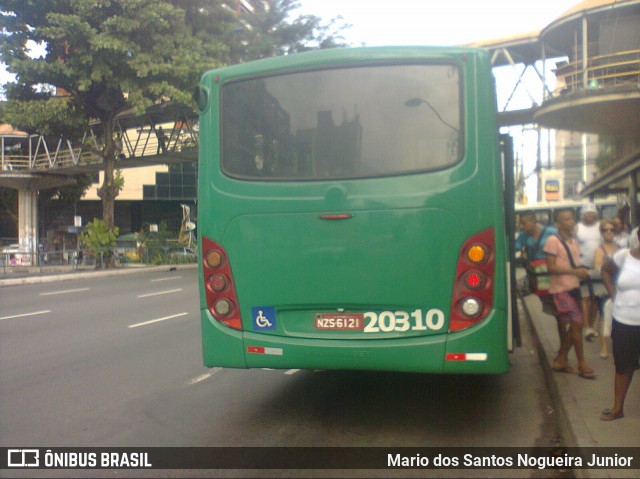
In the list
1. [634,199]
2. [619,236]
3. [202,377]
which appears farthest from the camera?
[634,199]

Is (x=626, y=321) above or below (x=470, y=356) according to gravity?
above

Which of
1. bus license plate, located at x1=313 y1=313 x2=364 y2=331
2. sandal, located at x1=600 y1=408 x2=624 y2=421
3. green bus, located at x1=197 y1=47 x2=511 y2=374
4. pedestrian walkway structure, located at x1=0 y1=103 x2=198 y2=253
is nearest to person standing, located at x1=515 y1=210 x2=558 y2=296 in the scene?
sandal, located at x1=600 y1=408 x2=624 y2=421

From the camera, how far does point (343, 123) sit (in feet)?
17.8

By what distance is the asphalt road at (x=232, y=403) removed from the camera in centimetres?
545

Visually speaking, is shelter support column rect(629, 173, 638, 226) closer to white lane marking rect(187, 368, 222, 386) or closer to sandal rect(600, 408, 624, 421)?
sandal rect(600, 408, 624, 421)

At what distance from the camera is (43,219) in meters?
48.6

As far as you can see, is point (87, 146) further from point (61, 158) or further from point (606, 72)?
point (606, 72)

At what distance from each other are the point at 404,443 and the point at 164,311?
32.9 ft

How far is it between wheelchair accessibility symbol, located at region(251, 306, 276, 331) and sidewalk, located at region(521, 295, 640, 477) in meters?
2.54

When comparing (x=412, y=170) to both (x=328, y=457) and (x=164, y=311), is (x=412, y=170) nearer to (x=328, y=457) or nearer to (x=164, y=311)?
(x=328, y=457)

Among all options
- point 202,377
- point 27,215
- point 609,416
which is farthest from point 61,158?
point 609,416

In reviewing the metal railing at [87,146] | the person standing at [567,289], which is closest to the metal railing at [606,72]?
the person standing at [567,289]

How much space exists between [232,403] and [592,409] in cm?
336

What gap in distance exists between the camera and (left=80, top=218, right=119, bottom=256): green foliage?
102 ft
